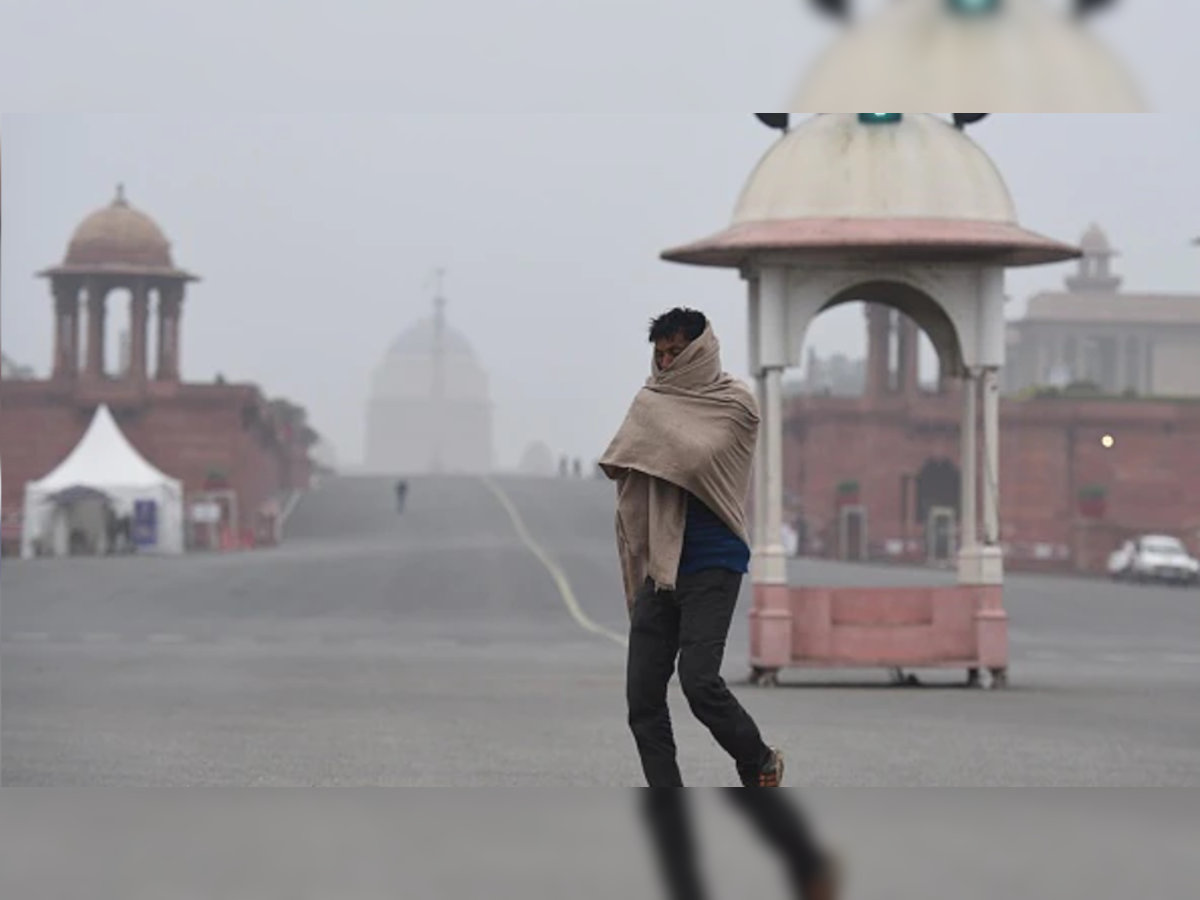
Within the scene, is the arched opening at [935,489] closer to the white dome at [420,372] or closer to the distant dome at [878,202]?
the white dome at [420,372]

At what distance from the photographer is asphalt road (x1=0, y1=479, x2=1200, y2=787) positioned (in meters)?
11.9

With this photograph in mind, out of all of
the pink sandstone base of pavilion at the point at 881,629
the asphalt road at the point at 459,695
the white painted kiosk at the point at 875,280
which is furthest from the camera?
the pink sandstone base of pavilion at the point at 881,629

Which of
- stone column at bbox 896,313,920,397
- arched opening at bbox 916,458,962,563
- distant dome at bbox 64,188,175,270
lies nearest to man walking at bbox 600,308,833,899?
distant dome at bbox 64,188,175,270

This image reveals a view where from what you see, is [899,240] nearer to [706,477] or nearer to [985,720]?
[985,720]

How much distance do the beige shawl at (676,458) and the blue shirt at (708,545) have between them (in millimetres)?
33

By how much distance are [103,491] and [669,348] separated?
55727mm

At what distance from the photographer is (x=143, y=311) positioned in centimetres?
7981

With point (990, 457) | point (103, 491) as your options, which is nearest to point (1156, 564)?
point (103, 491)

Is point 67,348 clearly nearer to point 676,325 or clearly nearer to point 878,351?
point 878,351

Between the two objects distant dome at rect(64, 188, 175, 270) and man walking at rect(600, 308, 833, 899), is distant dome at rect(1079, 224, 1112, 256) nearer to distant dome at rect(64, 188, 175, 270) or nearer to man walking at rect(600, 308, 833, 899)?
man walking at rect(600, 308, 833, 899)

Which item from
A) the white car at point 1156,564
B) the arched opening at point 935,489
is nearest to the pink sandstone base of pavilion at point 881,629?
the white car at point 1156,564

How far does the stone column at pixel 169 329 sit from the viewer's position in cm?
6869

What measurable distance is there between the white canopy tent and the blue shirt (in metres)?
54.9

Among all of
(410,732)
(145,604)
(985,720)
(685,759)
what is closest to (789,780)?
(685,759)
